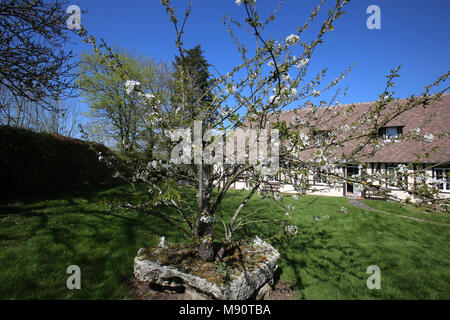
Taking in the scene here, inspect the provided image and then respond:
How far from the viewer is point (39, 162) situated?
604cm

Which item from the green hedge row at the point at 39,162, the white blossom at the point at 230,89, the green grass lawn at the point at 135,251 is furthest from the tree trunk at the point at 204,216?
the green hedge row at the point at 39,162

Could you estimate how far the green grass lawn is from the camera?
2607 mm

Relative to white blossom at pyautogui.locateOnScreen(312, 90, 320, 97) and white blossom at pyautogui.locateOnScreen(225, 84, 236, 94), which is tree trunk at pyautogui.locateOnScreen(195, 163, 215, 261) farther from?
white blossom at pyautogui.locateOnScreen(312, 90, 320, 97)

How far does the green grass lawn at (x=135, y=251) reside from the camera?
2607mm

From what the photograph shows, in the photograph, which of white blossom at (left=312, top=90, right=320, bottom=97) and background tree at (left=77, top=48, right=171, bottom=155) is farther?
background tree at (left=77, top=48, right=171, bottom=155)

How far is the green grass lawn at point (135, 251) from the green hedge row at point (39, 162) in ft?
2.66

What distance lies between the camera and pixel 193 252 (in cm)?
283

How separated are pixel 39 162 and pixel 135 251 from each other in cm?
521

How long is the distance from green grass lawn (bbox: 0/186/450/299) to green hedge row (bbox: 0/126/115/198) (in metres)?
0.81

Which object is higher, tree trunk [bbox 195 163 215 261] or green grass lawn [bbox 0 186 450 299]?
tree trunk [bbox 195 163 215 261]

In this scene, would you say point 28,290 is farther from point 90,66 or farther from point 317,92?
point 90,66

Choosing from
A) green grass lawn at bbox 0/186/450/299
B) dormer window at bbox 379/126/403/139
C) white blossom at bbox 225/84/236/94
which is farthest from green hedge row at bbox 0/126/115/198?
dormer window at bbox 379/126/403/139

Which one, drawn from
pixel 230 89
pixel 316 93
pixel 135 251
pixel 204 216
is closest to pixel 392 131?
pixel 316 93

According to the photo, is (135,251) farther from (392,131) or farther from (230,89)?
(392,131)
